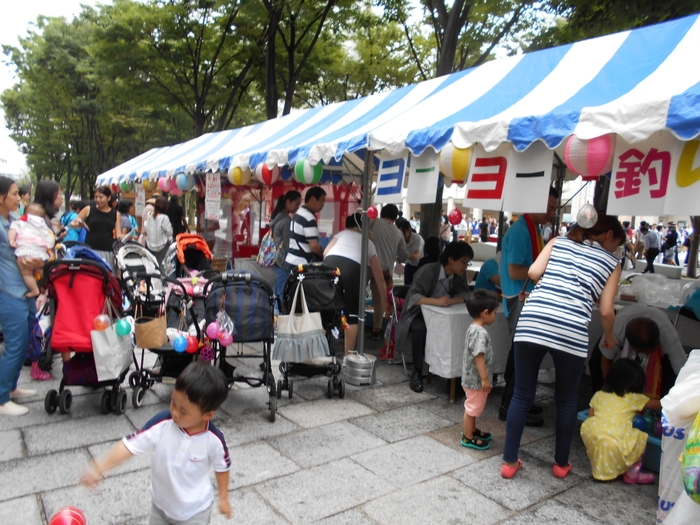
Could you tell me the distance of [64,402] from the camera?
423cm

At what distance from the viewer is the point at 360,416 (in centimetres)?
457

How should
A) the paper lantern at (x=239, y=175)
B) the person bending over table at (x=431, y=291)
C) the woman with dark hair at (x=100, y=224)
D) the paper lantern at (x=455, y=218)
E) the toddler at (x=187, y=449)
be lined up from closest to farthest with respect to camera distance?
1. the toddler at (x=187, y=449)
2. the person bending over table at (x=431, y=291)
3. the paper lantern at (x=455, y=218)
4. the paper lantern at (x=239, y=175)
5. the woman with dark hair at (x=100, y=224)

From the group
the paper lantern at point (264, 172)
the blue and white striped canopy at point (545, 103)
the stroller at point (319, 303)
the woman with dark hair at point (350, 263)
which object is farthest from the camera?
the paper lantern at point (264, 172)

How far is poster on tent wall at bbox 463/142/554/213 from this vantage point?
3.84m

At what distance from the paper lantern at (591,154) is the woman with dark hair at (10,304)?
3982 mm

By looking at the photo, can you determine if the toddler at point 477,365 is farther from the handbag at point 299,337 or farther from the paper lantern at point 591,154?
the handbag at point 299,337

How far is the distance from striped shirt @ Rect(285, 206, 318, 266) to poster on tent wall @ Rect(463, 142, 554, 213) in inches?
84.7

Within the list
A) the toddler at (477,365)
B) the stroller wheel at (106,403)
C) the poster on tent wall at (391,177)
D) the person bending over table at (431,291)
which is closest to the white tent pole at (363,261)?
the poster on tent wall at (391,177)

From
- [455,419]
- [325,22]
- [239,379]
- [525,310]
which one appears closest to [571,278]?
[525,310]

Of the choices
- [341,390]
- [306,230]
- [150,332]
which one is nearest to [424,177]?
[306,230]

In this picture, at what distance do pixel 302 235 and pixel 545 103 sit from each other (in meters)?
2.96

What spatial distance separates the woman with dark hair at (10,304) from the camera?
13.2 feet

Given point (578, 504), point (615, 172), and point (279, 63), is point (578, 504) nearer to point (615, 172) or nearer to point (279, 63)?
point (615, 172)

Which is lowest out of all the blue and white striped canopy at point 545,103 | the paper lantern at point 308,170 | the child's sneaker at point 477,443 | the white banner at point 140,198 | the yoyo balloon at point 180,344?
the child's sneaker at point 477,443
